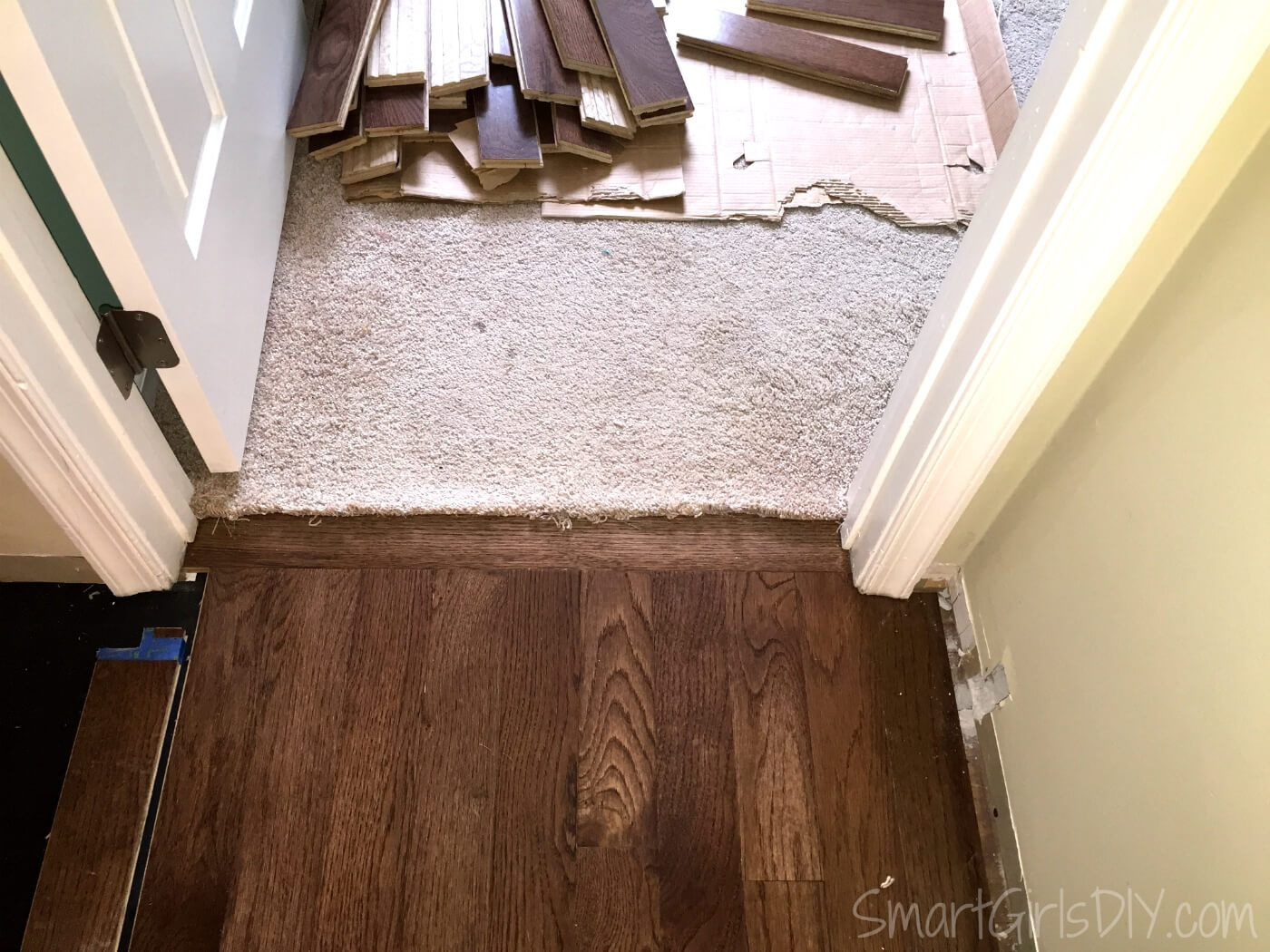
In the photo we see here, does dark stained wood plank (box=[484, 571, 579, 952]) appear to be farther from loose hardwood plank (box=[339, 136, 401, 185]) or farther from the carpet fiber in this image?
loose hardwood plank (box=[339, 136, 401, 185])

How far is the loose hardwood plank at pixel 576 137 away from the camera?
167 centimetres

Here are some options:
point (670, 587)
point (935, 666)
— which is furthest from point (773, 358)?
point (935, 666)

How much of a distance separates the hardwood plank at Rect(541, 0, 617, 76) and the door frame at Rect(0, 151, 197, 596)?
970mm

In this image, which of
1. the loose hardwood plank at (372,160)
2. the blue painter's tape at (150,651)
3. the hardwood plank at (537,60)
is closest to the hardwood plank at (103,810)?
the blue painter's tape at (150,651)

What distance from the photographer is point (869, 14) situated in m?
1.90

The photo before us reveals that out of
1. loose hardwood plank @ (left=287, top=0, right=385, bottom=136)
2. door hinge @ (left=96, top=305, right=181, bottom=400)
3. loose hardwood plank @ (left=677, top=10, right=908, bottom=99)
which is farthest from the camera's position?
loose hardwood plank @ (left=677, top=10, right=908, bottom=99)

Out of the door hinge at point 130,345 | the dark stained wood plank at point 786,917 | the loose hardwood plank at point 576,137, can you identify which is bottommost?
the dark stained wood plank at point 786,917

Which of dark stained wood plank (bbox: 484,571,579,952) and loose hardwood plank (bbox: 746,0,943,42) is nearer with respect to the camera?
dark stained wood plank (bbox: 484,571,579,952)

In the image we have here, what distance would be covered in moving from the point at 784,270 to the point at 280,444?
0.89 metres

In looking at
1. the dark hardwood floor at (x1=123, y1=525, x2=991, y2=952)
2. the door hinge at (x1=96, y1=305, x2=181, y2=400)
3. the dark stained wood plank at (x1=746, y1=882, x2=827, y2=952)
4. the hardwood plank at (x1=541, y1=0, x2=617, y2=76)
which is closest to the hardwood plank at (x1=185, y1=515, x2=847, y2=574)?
the dark hardwood floor at (x1=123, y1=525, x2=991, y2=952)

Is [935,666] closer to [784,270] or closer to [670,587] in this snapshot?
[670,587]

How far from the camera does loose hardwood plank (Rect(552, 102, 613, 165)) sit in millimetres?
1672

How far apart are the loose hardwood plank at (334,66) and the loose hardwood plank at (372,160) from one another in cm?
5

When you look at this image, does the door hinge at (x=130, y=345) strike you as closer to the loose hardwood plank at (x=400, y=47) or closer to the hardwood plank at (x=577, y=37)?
the loose hardwood plank at (x=400, y=47)
